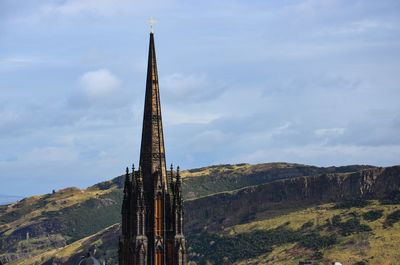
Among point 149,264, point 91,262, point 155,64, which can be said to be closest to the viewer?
point 149,264

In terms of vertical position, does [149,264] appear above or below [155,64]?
below

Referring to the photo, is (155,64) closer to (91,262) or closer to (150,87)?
(150,87)

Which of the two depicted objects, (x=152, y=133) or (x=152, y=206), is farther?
(x=152, y=133)

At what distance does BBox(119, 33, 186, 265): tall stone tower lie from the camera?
241 feet

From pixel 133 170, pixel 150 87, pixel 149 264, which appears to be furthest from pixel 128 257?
pixel 150 87

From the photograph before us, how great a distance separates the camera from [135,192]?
74.8 meters

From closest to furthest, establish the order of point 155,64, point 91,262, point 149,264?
point 149,264 < point 155,64 < point 91,262

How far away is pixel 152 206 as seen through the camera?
7456cm

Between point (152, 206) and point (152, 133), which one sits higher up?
point (152, 133)

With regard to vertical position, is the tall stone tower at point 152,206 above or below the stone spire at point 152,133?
below

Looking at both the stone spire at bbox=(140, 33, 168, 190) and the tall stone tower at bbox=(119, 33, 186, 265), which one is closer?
the tall stone tower at bbox=(119, 33, 186, 265)

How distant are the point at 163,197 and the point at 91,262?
16980 millimetres

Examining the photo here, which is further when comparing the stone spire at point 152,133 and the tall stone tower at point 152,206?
the stone spire at point 152,133

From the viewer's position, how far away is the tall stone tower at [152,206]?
73500mm
